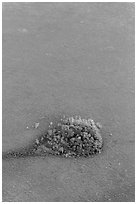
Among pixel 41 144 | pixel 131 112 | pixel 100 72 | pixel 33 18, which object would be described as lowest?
pixel 41 144

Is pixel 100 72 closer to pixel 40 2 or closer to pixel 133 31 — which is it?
pixel 133 31

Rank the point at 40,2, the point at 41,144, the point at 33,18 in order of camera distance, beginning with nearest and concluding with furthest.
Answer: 1. the point at 41,144
2. the point at 33,18
3. the point at 40,2

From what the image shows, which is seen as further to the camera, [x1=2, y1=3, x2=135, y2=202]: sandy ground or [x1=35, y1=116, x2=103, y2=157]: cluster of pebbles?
[x1=35, y1=116, x2=103, y2=157]: cluster of pebbles

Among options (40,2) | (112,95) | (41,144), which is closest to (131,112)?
(112,95)

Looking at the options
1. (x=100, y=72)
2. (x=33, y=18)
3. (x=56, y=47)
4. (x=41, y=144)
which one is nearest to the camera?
(x=41, y=144)

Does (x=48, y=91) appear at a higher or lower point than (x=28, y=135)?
higher
